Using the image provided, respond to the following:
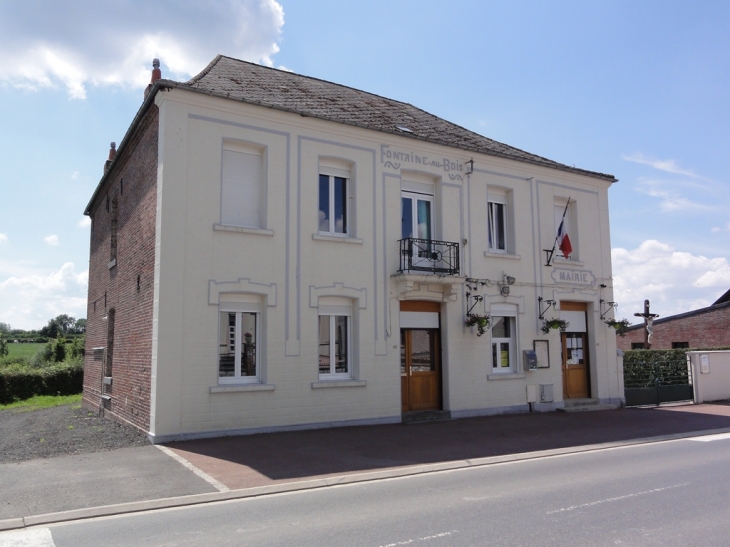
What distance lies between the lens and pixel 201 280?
12.4 metres

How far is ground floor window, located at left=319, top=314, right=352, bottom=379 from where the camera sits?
1382 cm

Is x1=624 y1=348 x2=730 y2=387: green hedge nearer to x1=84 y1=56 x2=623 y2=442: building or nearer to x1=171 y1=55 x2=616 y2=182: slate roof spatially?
x1=84 y1=56 x2=623 y2=442: building

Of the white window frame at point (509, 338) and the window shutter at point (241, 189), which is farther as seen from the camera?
the white window frame at point (509, 338)

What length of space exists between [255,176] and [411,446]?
6.44m

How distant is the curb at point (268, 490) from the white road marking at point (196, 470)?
0.32 meters

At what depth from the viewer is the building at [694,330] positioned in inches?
1233

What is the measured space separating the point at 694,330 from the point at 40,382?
1222 inches

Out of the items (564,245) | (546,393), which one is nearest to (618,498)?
(546,393)

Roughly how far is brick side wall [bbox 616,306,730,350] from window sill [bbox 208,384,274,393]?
86.5 feet

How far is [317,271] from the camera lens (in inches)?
543

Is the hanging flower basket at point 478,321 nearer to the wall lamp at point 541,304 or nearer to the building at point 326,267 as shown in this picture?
the building at point 326,267

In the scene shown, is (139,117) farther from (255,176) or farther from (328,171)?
(328,171)

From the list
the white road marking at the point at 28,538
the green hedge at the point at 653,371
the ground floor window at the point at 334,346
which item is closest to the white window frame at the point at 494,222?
the ground floor window at the point at 334,346

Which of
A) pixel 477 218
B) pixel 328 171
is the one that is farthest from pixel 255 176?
pixel 477 218
